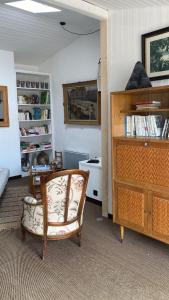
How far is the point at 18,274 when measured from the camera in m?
2.36

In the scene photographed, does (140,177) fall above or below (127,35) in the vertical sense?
below

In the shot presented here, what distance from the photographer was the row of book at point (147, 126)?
2736 mm

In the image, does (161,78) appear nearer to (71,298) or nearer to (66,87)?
(71,298)

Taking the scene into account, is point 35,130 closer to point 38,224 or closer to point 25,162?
point 25,162

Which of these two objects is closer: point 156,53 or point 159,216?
point 159,216

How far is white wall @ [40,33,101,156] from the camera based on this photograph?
508 cm

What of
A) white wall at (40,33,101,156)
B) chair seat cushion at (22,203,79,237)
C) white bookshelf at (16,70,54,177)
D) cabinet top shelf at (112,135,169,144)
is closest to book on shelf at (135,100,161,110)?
cabinet top shelf at (112,135,169,144)

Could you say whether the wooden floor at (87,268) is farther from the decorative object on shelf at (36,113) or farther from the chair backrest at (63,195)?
the decorative object on shelf at (36,113)

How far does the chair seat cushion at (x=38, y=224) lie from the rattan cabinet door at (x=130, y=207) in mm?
510

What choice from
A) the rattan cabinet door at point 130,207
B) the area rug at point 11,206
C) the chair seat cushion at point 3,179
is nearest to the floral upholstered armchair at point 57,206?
the rattan cabinet door at point 130,207

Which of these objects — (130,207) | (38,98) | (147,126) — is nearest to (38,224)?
(130,207)

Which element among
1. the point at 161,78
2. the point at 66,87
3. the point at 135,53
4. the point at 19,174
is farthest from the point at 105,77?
the point at 19,174

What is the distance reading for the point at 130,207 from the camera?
2746 millimetres

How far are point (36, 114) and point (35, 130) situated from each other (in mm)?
375
